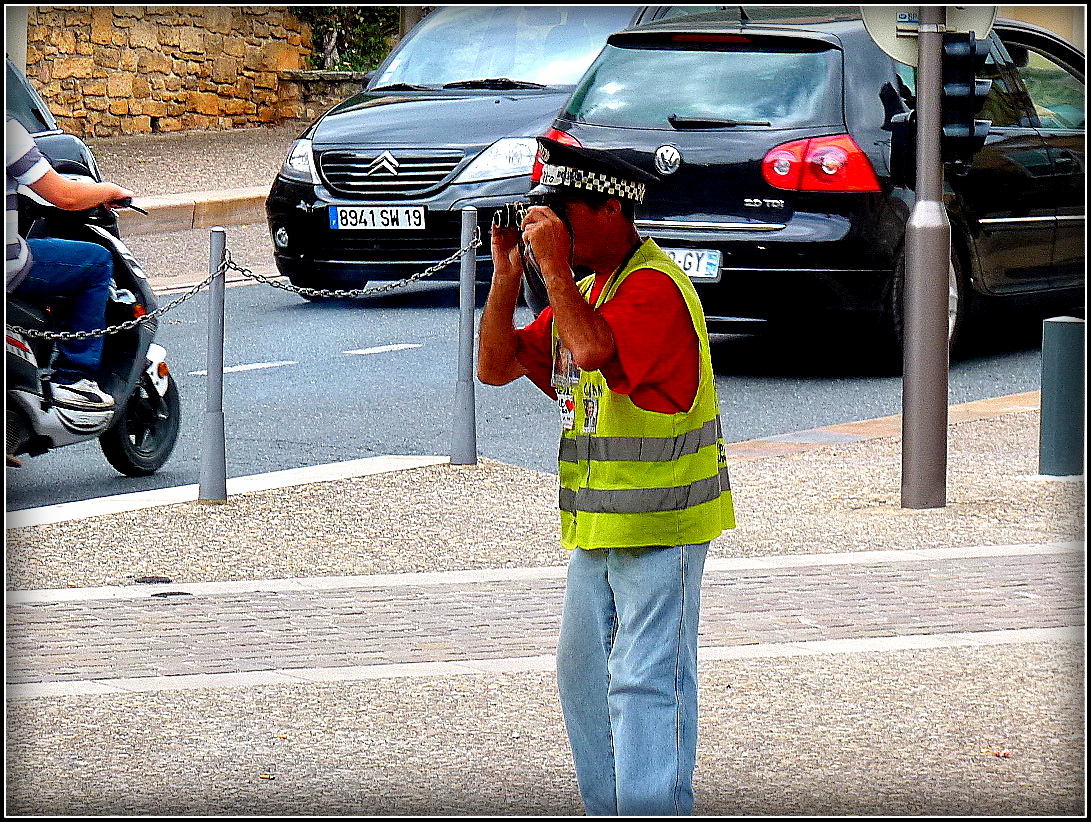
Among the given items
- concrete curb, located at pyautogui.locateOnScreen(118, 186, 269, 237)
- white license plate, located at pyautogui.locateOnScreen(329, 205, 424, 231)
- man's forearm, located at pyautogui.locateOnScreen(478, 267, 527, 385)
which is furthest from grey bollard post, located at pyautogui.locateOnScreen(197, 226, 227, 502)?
concrete curb, located at pyautogui.locateOnScreen(118, 186, 269, 237)

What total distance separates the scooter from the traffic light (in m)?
3.23

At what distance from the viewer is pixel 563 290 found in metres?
3.90

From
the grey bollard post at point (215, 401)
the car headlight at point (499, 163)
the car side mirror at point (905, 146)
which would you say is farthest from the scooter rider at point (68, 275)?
the car headlight at point (499, 163)

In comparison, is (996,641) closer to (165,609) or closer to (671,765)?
(671,765)

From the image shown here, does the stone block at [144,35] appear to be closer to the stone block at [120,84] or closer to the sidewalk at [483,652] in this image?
the stone block at [120,84]

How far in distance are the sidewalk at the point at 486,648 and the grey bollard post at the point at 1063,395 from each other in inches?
5.2

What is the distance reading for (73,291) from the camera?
7.75 metres

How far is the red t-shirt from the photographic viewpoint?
3938 millimetres

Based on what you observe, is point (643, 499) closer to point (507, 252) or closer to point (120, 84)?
point (507, 252)

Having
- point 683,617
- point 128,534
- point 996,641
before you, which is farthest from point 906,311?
point 683,617

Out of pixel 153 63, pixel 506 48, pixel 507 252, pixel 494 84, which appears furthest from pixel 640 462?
pixel 153 63

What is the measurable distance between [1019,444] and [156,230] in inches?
418

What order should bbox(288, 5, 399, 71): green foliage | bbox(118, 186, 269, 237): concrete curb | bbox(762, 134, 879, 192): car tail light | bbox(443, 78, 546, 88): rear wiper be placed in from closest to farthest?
1. bbox(762, 134, 879, 192): car tail light
2. bbox(443, 78, 546, 88): rear wiper
3. bbox(118, 186, 269, 237): concrete curb
4. bbox(288, 5, 399, 71): green foliage

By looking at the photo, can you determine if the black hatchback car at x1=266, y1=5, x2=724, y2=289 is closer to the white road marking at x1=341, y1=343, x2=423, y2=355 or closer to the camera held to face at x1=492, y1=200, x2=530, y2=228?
the white road marking at x1=341, y1=343, x2=423, y2=355
